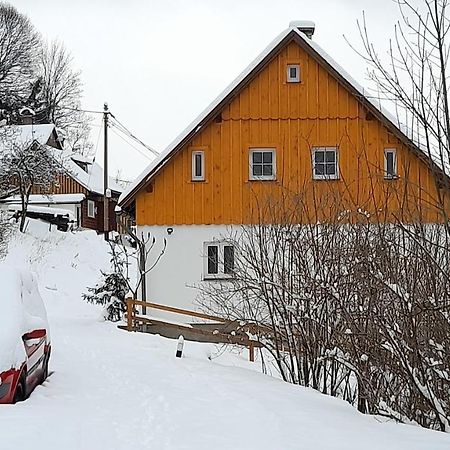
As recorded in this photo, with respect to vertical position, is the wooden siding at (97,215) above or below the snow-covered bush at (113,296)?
above

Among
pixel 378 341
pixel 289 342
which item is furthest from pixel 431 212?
pixel 289 342

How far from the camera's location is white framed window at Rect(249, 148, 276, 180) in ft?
67.6

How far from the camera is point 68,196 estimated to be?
50.5m

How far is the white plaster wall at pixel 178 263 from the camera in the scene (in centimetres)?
2056

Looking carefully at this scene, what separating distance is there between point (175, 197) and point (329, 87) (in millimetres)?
4751

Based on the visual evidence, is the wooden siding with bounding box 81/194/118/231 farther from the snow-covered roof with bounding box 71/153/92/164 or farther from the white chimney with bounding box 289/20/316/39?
the white chimney with bounding box 289/20/316/39

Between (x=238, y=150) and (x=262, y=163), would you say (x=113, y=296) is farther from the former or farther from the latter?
(x=262, y=163)

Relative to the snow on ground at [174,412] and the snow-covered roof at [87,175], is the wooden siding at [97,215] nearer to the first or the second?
the snow-covered roof at [87,175]

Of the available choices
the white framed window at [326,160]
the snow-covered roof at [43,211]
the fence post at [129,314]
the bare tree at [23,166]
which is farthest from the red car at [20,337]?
the snow-covered roof at [43,211]

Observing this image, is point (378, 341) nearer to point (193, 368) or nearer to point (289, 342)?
point (289, 342)

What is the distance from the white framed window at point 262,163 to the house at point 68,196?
25.3 meters

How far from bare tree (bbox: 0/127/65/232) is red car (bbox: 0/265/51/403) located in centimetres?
2822

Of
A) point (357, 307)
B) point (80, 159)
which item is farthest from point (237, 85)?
point (80, 159)

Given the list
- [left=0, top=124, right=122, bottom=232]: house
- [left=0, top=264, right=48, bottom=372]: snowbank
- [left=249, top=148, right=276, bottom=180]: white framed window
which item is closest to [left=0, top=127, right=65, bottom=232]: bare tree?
[left=0, top=124, right=122, bottom=232]: house
